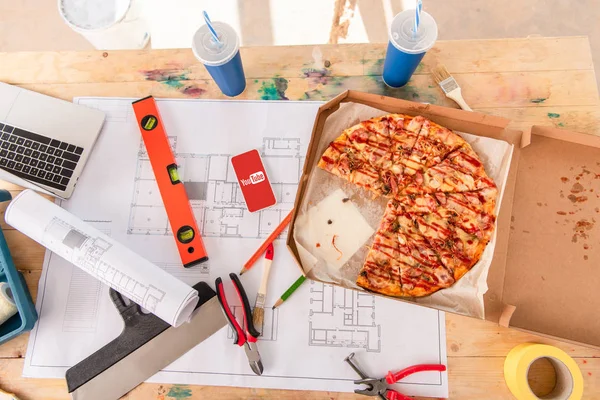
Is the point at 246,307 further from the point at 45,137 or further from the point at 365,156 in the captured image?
the point at 45,137

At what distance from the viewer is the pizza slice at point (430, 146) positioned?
1296mm

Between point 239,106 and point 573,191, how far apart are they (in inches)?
42.9

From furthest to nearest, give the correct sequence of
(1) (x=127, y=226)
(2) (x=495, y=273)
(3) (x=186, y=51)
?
(3) (x=186, y=51)
(1) (x=127, y=226)
(2) (x=495, y=273)

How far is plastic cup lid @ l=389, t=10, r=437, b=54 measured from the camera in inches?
46.1

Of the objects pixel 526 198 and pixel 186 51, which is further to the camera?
pixel 186 51

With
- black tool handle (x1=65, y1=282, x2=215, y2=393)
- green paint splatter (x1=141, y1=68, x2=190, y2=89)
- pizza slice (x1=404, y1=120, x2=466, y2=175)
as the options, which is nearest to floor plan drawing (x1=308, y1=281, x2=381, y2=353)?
black tool handle (x1=65, y1=282, x2=215, y2=393)

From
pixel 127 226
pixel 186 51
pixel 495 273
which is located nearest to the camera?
pixel 495 273

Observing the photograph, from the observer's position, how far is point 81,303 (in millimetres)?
1297

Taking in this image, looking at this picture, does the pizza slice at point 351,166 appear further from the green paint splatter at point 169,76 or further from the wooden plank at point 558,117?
the green paint splatter at point 169,76

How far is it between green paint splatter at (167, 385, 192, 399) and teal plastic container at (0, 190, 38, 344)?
1.53 feet

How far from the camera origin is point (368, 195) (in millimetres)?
1366

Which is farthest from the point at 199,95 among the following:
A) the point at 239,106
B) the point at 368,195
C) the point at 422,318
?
the point at 422,318

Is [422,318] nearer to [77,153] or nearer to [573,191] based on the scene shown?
[573,191]

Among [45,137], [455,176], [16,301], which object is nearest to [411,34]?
[455,176]
